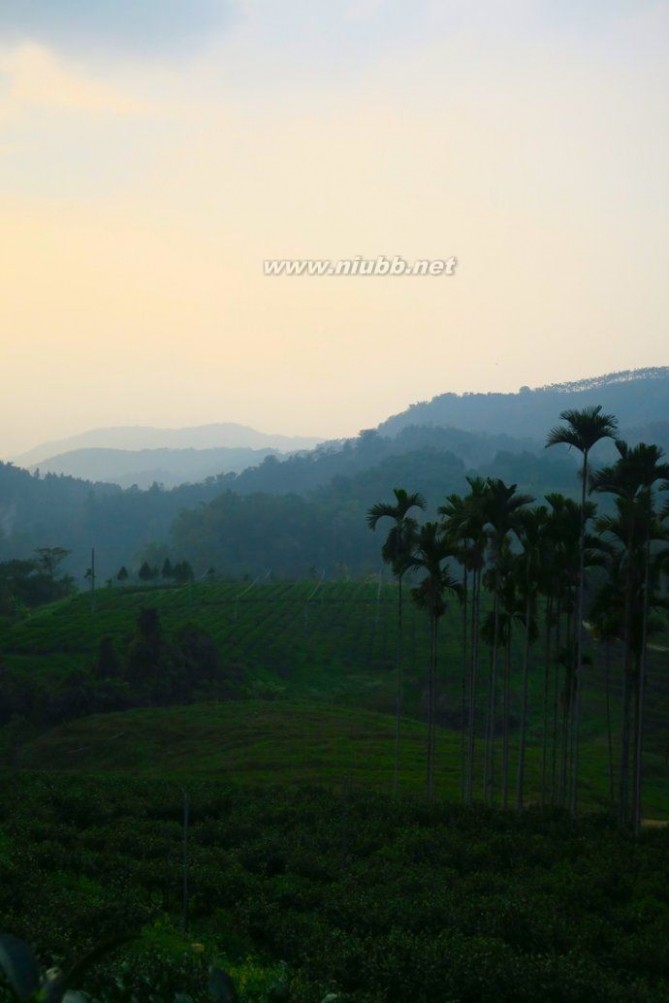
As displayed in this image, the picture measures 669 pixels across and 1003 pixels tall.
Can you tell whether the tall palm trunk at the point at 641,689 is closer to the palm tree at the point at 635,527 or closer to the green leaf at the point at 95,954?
the palm tree at the point at 635,527

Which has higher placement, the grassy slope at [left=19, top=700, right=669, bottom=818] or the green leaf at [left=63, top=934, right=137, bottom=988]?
the green leaf at [left=63, top=934, right=137, bottom=988]

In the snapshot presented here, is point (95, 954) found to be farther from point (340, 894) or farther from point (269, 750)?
point (269, 750)

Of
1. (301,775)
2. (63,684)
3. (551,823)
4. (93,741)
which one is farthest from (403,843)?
(63,684)

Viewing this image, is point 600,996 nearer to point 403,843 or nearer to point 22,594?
point 403,843

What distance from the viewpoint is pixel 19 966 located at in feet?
22.9

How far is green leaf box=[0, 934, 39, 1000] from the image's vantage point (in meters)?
6.91

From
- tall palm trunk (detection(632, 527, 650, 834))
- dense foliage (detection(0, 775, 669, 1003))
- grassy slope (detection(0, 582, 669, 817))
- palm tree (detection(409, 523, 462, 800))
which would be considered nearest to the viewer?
dense foliage (detection(0, 775, 669, 1003))

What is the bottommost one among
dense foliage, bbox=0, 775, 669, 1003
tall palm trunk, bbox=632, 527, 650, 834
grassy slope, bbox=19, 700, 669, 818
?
grassy slope, bbox=19, 700, 669, 818

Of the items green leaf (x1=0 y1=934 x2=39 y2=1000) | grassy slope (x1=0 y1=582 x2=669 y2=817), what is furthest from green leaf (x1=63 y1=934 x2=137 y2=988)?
grassy slope (x1=0 y1=582 x2=669 y2=817)

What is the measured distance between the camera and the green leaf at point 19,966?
6.91 meters

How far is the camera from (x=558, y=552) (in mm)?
36688

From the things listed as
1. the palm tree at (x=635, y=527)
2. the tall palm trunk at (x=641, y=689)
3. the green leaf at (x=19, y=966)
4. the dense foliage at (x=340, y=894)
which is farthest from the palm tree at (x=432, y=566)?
the green leaf at (x=19, y=966)

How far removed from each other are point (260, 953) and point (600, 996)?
22.7 feet

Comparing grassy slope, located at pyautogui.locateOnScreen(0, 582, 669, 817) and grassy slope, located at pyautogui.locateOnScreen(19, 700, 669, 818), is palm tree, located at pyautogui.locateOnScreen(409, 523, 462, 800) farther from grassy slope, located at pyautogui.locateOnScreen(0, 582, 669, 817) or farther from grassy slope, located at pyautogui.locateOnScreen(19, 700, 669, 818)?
grassy slope, located at pyautogui.locateOnScreen(0, 582, 669, 817)
